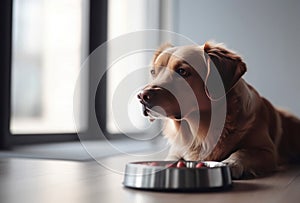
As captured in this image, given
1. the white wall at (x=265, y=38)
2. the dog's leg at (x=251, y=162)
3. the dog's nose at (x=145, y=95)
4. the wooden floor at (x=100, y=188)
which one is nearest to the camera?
the wooden floor at (x=100, y=188)

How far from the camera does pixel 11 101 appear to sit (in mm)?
2477

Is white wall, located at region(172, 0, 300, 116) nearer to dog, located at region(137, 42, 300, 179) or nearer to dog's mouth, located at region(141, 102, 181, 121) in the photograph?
dog, located at region(137, 42, 300, 179)

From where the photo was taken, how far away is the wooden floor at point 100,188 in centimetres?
100

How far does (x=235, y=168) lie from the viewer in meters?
1.34

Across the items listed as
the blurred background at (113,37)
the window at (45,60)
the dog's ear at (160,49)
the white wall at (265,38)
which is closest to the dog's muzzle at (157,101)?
the dog's ear at (160,49)

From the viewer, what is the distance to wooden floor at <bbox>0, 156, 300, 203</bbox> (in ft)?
3.28

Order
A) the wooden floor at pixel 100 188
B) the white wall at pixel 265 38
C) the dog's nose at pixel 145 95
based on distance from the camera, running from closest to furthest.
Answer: the wooden floor at pixel 100 188 < the dog's nose at pixel 145 95 < the white wall at pixel 265 38

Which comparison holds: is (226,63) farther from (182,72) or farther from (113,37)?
(113,37)

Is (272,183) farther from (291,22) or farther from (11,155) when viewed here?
(291,22)

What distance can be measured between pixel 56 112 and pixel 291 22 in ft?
4.86

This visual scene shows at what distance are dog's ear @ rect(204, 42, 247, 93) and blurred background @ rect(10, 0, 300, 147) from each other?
52.9 inches

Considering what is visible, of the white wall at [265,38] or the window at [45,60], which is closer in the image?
the window at [45,60]

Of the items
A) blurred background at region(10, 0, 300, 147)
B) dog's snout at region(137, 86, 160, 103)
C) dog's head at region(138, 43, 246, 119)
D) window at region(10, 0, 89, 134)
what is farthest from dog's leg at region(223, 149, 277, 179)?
blurred background at region(10, 0, 300, 147)

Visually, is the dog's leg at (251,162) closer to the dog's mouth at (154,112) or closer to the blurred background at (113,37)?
the dog's mouth at (154,112)
